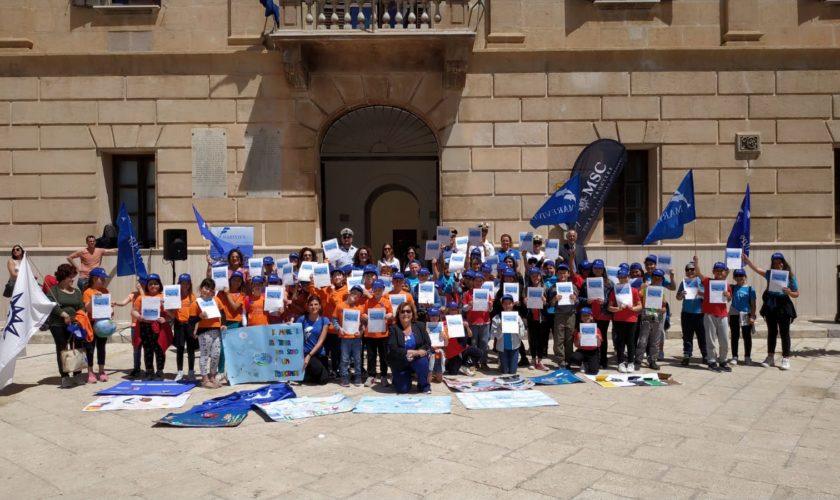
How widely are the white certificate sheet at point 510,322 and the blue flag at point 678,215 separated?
3445 millimetres

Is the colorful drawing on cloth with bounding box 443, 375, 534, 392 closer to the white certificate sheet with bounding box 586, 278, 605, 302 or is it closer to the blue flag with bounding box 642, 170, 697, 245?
the white certificate sheet with bounding box 586, 278, 605, 302

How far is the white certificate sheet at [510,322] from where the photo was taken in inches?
374

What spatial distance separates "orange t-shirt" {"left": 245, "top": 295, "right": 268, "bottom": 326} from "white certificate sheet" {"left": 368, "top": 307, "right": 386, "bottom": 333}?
1.55 metres

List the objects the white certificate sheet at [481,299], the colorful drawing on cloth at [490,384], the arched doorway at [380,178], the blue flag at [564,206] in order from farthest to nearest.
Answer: the arched doorway at [380,178], the blue flag at [564,206], the white certificate sheet at [481,299], the colorful drawing on cloth at [490,384]

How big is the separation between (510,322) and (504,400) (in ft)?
5.30

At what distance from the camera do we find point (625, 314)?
10.0 metres

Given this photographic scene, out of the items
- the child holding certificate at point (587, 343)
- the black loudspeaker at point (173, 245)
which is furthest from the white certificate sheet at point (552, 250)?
the black loudspeaker at point (173, 245)

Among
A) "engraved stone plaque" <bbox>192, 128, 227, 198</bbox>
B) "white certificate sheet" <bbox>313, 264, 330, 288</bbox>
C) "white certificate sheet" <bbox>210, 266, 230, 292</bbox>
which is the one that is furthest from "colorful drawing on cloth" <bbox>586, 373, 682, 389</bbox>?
"engraved stone plaque" <bbox>192, 128, 227, 198</bbox>

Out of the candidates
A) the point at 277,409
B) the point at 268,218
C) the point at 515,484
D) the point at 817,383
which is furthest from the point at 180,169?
the point at 817,383

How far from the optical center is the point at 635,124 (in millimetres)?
14672

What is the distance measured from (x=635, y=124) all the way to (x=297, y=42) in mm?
7430

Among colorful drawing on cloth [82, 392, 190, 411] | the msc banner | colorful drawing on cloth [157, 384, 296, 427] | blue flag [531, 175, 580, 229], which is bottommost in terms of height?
colorful drawing on cloth [82, 392, 190, 411]

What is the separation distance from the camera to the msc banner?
1454cm

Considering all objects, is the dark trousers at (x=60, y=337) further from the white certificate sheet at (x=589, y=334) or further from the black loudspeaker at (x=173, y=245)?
the white certificate sheet at (x=589, y=334)
